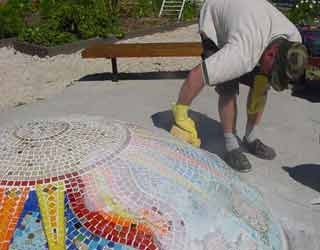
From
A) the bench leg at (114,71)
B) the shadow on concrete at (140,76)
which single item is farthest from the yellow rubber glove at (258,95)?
the bench leg at (114,71)

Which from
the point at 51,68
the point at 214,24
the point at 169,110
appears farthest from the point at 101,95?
the point at 214,24

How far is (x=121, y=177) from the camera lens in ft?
6.04

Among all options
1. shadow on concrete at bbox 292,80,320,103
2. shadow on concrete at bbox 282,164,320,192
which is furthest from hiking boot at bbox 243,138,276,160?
shadow on concrete at bbox 292,80,320,103

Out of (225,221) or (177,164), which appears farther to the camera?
(177,164)

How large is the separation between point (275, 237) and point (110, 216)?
97cm

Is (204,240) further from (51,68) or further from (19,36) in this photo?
(19,36)

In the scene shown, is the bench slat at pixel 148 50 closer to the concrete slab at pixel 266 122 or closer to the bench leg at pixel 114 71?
the bench leg at pixel 114 71

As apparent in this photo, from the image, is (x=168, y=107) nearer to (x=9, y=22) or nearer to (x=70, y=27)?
(x=70, y=27)

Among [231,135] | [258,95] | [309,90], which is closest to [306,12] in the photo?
[309,90]

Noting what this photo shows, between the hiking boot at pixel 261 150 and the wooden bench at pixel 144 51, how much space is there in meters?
2.87

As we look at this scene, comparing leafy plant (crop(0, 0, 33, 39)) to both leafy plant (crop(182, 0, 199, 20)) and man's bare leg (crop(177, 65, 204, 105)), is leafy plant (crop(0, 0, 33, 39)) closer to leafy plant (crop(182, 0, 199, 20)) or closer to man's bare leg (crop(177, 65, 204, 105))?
leafy plant (crop(182, 0, 199, 20))

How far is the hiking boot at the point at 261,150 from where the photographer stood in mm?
4199

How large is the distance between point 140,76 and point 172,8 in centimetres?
685

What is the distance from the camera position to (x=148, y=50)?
699cm
